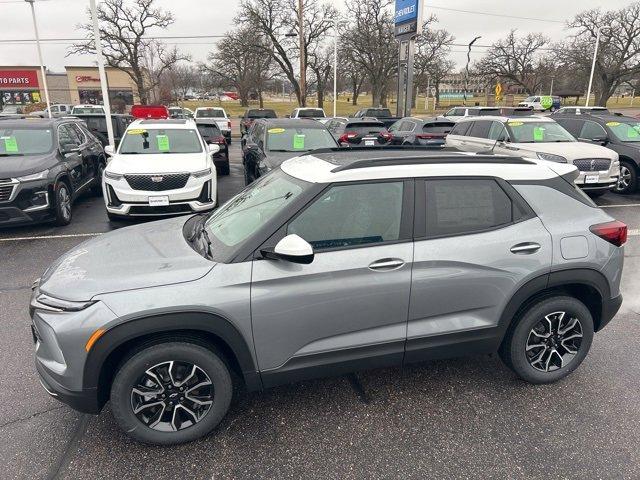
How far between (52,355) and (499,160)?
3138 millimetres

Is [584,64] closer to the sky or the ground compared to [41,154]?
closer to the sky

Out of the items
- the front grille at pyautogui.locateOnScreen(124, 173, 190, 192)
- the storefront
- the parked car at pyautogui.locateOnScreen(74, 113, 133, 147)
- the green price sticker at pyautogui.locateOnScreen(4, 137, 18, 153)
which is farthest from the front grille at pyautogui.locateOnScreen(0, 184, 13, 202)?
the storefront

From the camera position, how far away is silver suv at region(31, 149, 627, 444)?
242 centimetres

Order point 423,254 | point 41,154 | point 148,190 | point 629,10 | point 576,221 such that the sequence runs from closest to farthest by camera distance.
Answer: point 423,254 < point 576,221 < point 148,190 < point 41,154 < point 629,10

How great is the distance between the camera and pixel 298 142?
8.62 m

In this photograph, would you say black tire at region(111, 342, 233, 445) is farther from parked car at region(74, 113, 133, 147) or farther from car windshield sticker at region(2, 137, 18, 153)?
parked car at region(74, 113, 133, 147)

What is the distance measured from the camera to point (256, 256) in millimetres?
2527

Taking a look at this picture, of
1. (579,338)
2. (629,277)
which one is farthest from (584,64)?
(579,338)

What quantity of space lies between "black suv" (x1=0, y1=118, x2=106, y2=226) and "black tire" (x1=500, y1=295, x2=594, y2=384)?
692 centimetres

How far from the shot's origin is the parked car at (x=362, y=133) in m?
13.4

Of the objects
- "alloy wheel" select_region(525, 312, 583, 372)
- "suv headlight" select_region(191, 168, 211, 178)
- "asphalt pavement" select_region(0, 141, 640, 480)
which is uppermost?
"suv headlight" select_region(191, 168, 211, 178)

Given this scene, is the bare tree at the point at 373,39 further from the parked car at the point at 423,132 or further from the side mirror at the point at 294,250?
the side mirror at the point at 294,250

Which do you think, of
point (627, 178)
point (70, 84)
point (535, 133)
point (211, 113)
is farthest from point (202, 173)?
point (70, 84)

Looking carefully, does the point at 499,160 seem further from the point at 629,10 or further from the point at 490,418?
the point at 629,10
